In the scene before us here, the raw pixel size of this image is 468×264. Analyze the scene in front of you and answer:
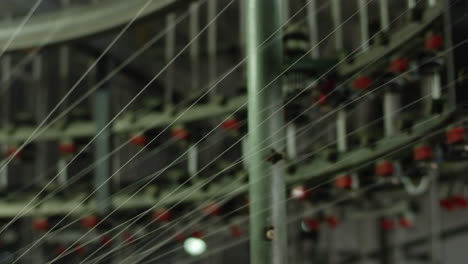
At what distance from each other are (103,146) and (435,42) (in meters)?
1.94

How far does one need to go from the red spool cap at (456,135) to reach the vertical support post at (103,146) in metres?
1.87

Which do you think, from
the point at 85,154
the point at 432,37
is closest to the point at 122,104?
the point at 85,154

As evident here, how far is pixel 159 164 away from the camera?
429 cm

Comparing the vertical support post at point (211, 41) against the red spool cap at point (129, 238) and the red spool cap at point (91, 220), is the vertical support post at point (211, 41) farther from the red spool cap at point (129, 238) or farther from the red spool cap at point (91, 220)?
the red spool cap at point (91, 220)

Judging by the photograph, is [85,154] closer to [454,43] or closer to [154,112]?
[154,112]

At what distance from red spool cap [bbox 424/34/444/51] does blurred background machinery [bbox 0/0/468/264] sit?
2 cm

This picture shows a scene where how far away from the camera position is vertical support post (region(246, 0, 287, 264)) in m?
1.34

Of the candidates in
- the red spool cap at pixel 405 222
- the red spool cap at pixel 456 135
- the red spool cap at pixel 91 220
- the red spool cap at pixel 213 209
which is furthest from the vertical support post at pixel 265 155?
the red spool cap at pixel 405 222

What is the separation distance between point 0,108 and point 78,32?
2580 millimetres

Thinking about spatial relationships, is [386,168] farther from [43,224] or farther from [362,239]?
[362,239]

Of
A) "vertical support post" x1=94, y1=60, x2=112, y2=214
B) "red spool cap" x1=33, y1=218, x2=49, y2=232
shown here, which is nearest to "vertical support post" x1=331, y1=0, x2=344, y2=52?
"vertical support post" x1=94, y1=60, x2=112, y2=214

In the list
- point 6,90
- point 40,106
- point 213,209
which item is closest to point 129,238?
point 213,209

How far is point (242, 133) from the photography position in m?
2.62

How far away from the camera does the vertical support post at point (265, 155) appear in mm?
1336
